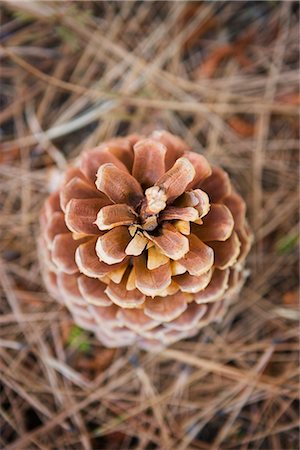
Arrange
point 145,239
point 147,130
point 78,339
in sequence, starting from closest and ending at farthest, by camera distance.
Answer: point 145,239 < point 78,339 < point 147,130

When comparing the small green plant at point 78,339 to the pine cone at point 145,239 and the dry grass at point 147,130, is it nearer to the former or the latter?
the dry grass at point 147,130

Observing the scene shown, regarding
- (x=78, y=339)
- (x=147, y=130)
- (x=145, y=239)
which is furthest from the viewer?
(x=147, y=130)

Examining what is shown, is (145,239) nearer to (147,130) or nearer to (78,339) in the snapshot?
(78,339)

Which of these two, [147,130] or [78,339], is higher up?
[147,130]

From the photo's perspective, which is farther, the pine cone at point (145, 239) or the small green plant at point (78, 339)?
the small green plant at point (78, 339)

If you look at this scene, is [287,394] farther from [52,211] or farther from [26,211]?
[26,211]

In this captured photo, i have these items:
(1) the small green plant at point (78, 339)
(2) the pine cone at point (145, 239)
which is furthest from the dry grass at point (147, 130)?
(2) the pine cone at point (145, 239)

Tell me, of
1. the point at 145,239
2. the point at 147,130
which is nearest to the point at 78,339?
the point at 145,239
